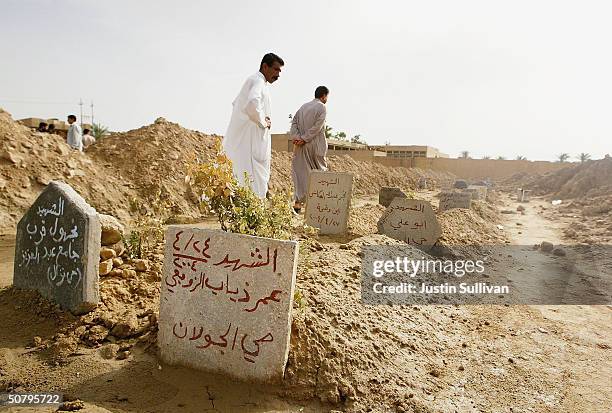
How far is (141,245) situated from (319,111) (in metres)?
3.88

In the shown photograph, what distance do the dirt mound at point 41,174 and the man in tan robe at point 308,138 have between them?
3266 millimetres

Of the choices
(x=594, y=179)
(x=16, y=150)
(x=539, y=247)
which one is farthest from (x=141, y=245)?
(x=594, y=179)

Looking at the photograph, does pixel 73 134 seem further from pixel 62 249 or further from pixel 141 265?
pixel 62 249

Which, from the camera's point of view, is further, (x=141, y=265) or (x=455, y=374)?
(x=141, y=265)

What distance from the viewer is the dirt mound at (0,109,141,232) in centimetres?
660

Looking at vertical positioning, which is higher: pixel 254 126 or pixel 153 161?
pixel 254 126

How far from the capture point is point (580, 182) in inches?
800

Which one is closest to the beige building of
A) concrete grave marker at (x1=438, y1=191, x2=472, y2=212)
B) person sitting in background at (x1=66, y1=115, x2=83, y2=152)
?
concrete grave marker at (x1=438, y1=191, x2=472, y2=212)

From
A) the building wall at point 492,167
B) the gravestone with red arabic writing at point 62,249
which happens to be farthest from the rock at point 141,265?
the building wall at point 492,167

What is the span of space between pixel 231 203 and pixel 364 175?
58.3 feet

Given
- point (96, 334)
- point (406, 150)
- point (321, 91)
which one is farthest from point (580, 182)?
point (96, 334)

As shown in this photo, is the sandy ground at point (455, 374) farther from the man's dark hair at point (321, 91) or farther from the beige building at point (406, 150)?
the beige building at point (406, 150)

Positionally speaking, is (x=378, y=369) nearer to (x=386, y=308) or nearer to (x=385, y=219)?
(x=386, y=308)

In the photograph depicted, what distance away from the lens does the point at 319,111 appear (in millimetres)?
6641
